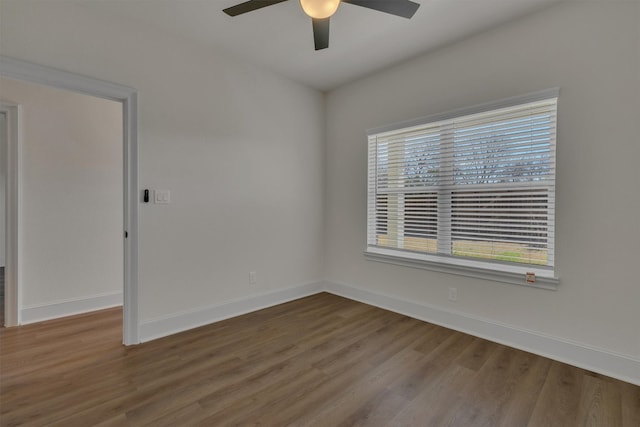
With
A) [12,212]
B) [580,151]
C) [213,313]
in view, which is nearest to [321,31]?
[580,151]

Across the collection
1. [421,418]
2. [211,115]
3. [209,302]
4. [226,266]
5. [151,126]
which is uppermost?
[211,115]

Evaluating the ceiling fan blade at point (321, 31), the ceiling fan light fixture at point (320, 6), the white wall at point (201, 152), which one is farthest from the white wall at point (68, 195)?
the ceiling fan light fixture at point (320, 6)

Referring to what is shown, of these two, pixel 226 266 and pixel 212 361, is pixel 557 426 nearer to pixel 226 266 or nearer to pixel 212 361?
pixel 212 361

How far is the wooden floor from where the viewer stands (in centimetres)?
→ 164

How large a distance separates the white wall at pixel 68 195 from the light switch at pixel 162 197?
4.23 ft

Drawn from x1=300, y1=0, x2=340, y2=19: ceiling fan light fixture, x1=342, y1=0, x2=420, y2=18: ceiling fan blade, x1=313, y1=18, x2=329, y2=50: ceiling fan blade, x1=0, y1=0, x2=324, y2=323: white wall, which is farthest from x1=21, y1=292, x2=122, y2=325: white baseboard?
x1=342, y1=0, x2=420, y2=18: ceiling fan blade

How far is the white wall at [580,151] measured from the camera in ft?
6.55

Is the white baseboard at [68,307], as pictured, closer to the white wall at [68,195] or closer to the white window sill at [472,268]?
the white wall at [68,195]

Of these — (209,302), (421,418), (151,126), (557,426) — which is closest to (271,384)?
(421,418)

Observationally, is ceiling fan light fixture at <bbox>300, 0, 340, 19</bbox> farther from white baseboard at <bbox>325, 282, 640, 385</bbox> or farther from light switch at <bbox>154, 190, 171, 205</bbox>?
white baseboard at <bbox>325, 282, 640, 385</bbox>

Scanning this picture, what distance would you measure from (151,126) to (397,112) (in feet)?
8.27

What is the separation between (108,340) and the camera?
2.55 m

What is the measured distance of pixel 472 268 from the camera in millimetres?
2691

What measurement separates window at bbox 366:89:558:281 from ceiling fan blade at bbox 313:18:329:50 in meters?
1.42
